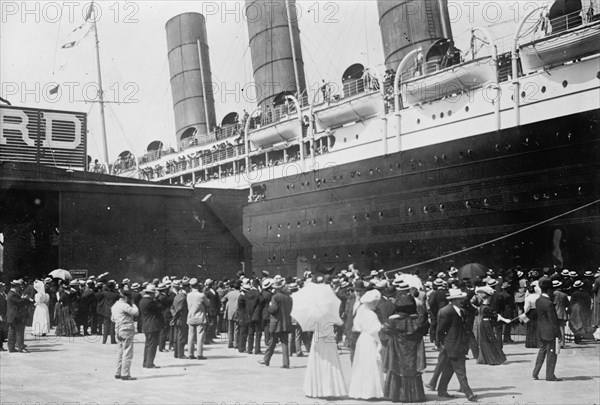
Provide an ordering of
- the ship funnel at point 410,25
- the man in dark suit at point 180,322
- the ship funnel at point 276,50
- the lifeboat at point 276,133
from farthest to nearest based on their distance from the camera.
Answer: the ship funnel at point 276,50, the lifeboat at point 276,133, the ship funnel at point 410,25, the man in dark suit at point 180,322

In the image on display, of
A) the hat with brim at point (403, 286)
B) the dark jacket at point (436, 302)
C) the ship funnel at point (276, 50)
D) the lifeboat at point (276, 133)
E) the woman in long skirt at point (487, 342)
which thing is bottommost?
the woman in long skirt at point (487, 342)

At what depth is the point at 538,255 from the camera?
50.8 ft

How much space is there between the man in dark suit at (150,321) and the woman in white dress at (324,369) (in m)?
2.91

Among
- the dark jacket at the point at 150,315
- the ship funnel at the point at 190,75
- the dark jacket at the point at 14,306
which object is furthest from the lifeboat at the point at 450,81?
the ship funnel at the point at 190,75

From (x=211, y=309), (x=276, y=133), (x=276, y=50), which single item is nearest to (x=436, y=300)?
(x=211, y=309)

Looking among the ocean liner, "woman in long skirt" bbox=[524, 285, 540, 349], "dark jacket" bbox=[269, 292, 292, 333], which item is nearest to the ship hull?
the ocean liner

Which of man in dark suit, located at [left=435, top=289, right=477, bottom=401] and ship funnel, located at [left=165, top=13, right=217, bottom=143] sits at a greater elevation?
ship funnel, located at [left=165, top=13, right=217, bottom=143]

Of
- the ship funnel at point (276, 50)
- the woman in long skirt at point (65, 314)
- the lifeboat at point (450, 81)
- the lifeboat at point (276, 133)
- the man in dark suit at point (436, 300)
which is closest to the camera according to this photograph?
the man in dark suit at point (436, 300)

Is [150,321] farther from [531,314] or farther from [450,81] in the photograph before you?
[450,81]

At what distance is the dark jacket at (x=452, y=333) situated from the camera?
631 centimetres

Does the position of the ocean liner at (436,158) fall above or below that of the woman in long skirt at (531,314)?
above

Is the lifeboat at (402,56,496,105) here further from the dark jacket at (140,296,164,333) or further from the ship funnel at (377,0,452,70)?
the dark jacket at (140,296,164,333)

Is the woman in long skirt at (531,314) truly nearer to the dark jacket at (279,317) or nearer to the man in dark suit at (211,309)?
the dark jacket at (279,317)

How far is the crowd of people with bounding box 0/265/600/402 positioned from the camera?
6336mm
